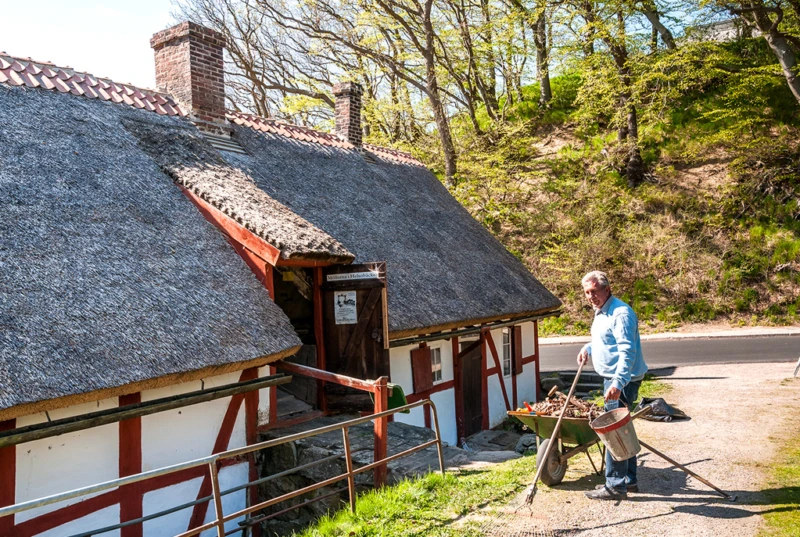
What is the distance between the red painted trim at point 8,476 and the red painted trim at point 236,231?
10.1 ft

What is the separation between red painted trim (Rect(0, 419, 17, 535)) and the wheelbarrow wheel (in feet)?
14.5

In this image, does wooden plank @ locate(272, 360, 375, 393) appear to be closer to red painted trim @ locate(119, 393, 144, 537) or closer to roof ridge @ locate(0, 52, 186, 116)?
red painted trim @ locate(119, 393, 144, 537)

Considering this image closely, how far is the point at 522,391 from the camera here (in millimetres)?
13711

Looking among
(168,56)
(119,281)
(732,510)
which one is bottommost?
(732,510)

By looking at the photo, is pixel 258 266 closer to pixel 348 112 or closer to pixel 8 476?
pixel 8 476

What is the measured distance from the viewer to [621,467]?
514 centimetres

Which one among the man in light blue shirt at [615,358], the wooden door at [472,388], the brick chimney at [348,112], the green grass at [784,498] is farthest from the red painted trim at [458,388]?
the man in light blue shirt at [615,358]

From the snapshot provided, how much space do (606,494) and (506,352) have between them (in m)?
8.21

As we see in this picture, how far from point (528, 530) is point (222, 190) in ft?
19.0

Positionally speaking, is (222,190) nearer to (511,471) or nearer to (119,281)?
(119,281)

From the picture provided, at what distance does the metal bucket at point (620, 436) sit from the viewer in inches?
186

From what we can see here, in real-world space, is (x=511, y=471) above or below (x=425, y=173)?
below

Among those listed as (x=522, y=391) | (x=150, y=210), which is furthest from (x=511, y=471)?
(x=522, y=391)

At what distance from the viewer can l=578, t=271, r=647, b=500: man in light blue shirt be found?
4.97 metres
